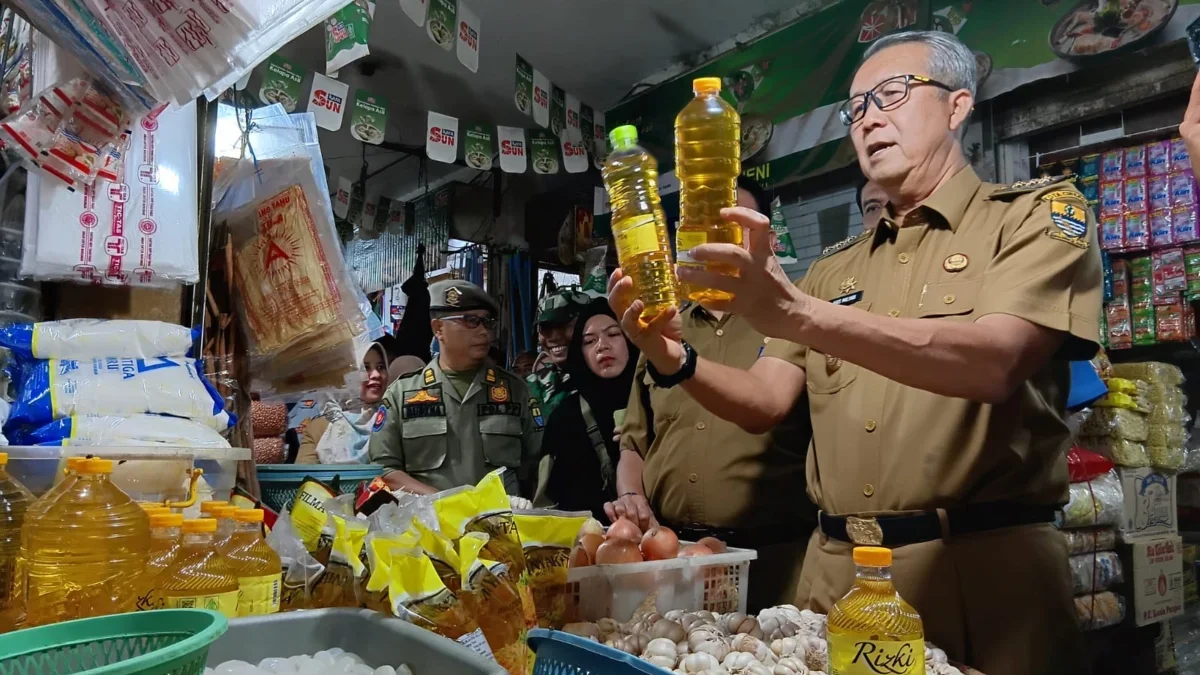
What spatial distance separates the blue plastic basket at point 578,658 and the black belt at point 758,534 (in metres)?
1.45

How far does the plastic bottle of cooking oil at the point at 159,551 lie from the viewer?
1.08 m

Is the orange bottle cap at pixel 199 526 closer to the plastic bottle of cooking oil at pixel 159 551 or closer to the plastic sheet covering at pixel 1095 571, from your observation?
the plastic bottle of cooking oil at pixel 159 551

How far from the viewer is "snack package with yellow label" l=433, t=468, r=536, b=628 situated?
1.15m

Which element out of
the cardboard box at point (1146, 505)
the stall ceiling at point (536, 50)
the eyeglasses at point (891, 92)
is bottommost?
the cardboard box at point (1146, 505)

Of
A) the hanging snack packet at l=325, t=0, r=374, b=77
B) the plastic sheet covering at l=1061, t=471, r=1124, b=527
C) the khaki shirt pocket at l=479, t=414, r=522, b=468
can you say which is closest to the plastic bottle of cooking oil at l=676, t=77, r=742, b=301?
the hanging snack packet at l=325, t=0, r=374, b=77

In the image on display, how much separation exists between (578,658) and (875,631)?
371mm

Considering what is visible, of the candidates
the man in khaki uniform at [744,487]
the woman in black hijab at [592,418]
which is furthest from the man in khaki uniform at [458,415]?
the man in khaki uniform at [744,487]

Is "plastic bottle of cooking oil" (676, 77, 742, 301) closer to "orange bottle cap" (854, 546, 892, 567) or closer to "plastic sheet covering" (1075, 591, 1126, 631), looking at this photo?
"orange bottle cap" (854, 546, 892, 567)

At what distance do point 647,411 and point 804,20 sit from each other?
9.15 ft

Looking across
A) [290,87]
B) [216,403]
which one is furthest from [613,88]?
[216,403]

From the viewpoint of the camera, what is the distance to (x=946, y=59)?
1675mm

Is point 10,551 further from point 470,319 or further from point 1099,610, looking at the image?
point 1099,610

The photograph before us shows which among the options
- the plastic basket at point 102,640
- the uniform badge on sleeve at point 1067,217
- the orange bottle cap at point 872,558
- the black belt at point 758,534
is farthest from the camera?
the black belt at point 758,534

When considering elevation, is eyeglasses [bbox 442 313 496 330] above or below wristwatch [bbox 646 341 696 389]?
above
